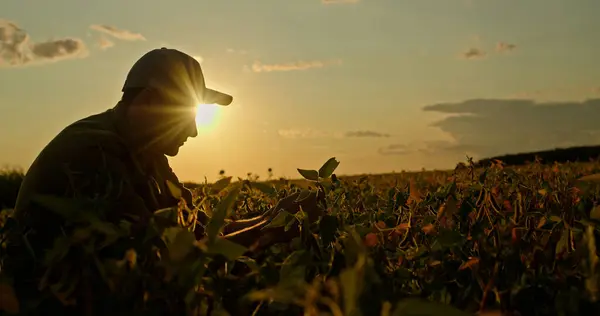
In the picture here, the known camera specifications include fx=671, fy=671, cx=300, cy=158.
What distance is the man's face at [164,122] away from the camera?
438 cm

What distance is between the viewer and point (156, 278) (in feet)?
5.51

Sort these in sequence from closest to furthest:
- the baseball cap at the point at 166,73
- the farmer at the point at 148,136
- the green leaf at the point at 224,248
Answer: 1. the green leaf at the point at 224,248
2. the farmer at the point at 148,136
3. the baseball cap at the point at 166,73

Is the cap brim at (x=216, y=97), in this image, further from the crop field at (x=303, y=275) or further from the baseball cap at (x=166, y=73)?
the crop field at (x=303, y=275)

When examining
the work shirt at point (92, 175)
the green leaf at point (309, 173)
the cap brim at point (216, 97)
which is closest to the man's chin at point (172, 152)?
the work shirt at point (92, 175)

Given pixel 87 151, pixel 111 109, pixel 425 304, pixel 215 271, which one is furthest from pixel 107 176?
pixel 111 109

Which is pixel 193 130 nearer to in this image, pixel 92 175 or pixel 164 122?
pixel 164 122

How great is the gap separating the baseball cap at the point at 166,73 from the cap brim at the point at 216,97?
1.32ft

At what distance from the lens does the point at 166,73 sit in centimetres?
437

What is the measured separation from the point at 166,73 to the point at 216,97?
0.96 metres

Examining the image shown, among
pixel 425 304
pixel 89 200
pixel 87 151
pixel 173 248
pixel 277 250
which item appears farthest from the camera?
pixel 87 151

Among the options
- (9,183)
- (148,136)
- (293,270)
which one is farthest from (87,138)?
(9,183)

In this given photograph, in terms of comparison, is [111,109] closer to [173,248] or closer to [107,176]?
[107,176]

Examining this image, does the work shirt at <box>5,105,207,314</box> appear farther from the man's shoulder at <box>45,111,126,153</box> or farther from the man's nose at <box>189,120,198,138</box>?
the man's nose at <box>189,120,198,138</box>

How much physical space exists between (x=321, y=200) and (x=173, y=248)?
2431 millimetres
